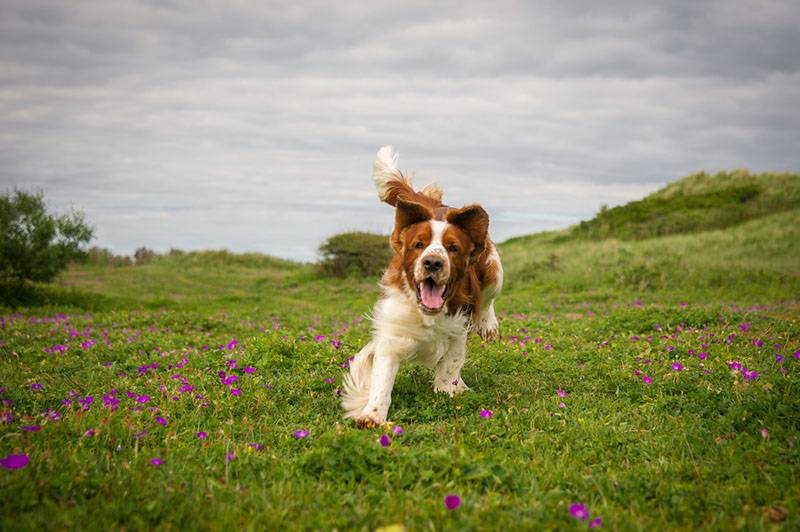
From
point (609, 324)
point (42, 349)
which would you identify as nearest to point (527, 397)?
point (609, 324)

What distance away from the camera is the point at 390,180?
6336mm

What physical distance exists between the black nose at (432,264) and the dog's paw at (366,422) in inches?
50.6

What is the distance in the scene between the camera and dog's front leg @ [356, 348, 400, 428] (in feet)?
15.8

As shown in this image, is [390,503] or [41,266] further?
[41,266]

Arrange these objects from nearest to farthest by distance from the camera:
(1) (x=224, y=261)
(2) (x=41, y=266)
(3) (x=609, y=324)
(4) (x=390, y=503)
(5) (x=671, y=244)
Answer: (4) (x=390, y=503) < (3) (x=609, y=324) < (2) (x=41, y=266) < (5) (x=671, y=244) < (1) (x=224, y=261)

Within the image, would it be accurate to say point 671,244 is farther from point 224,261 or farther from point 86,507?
point 86,507

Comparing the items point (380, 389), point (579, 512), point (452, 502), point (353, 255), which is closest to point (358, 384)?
point (380, 389)

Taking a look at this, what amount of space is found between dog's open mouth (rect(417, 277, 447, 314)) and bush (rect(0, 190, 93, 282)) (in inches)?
653

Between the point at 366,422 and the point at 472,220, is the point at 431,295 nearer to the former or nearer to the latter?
the point at 472,220

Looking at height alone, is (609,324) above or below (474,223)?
below

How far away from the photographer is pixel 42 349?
7.85m

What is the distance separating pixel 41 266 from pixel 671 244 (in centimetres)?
2440

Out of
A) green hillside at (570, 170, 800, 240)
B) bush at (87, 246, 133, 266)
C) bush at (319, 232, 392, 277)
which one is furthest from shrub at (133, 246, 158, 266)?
green hillside at (570, 170, 800, 240)

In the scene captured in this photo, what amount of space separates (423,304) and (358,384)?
96 centimetres
